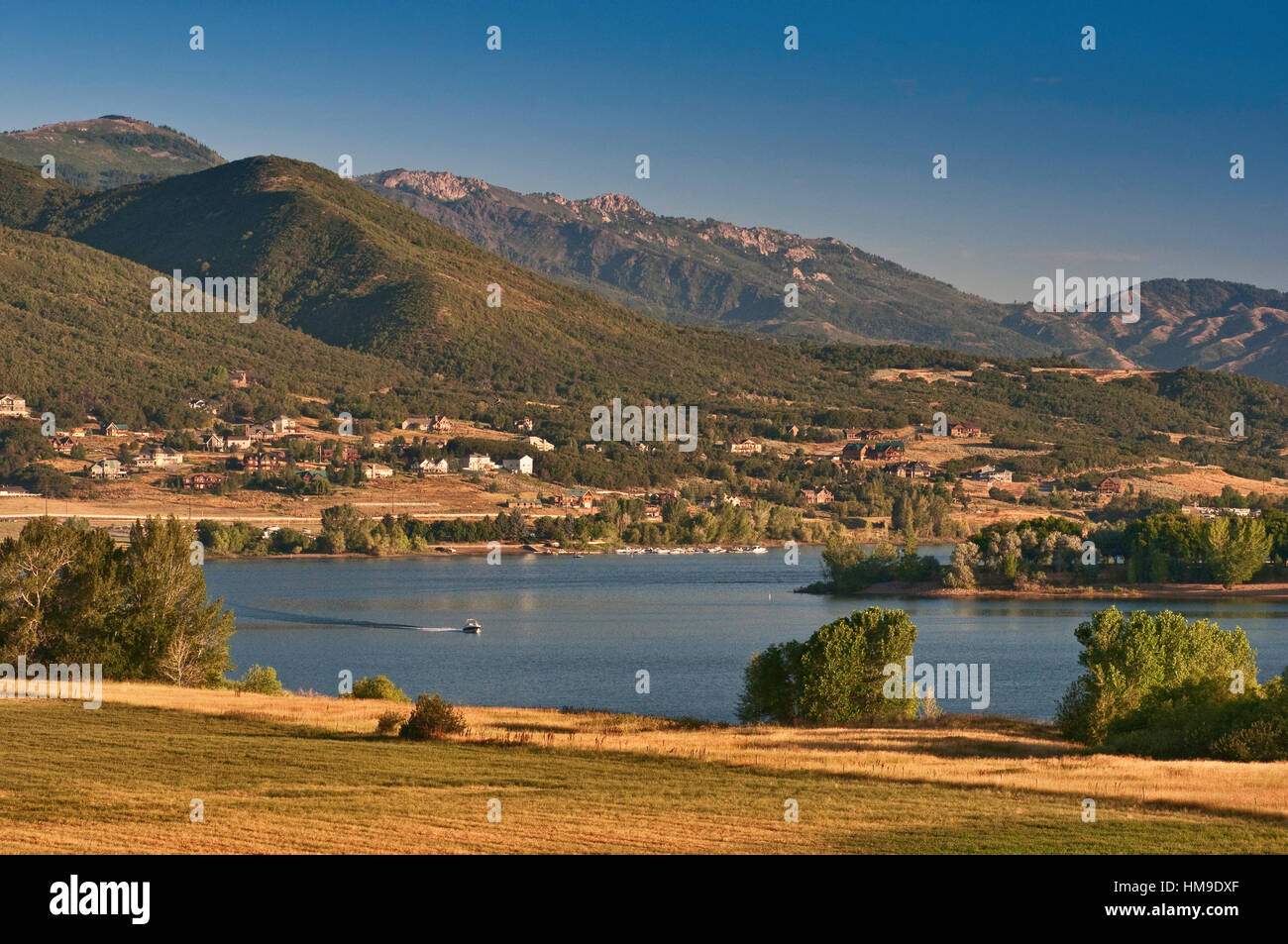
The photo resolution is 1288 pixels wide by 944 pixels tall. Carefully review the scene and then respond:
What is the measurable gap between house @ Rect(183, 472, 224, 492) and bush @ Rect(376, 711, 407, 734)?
474 ft

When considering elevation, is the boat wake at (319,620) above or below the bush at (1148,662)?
below

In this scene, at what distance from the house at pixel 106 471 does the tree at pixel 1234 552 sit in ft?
416

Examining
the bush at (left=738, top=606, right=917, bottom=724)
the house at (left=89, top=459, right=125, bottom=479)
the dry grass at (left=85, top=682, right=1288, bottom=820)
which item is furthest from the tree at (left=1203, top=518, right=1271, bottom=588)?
the house at (left=89, top=459, right=125, bottom=479)

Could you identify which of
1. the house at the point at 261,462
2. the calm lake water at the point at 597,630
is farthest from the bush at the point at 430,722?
the house at the point at 261,462

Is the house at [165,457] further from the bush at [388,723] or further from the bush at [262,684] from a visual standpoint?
the bush at [388,723]

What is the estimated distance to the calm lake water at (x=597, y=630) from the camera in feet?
218

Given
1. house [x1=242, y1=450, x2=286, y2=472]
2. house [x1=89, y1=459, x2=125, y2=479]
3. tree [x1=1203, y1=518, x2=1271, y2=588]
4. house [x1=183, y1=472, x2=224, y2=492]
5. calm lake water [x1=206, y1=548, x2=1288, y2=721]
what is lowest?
calm lake water [x1=206, y1=548, x2=1288, y2=721]

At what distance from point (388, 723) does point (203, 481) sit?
150 metres

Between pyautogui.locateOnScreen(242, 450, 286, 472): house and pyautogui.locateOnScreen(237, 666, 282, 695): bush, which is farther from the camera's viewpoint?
pyautogui.locateOnScreen(242, 450, 286, 472): house

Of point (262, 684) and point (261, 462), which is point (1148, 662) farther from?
→ point (261, 462)

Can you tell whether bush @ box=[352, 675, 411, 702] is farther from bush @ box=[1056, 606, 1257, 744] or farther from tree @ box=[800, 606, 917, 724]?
bush @ box=[1056, 606, 1257, 744]

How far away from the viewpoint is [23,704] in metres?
41.0

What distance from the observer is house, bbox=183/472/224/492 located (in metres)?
178
